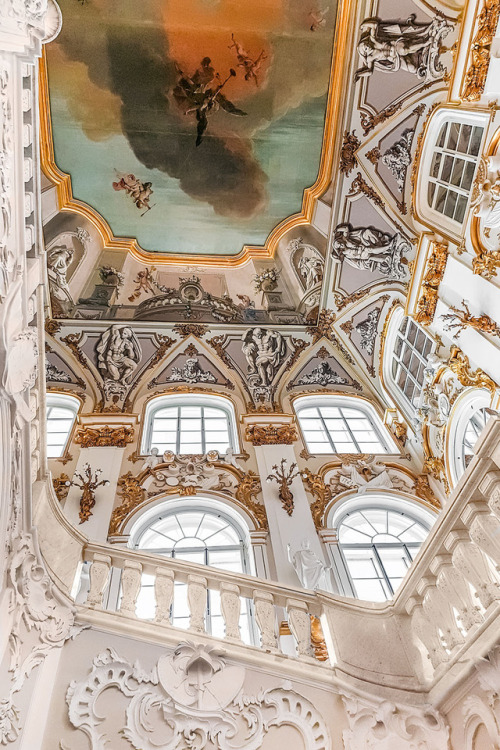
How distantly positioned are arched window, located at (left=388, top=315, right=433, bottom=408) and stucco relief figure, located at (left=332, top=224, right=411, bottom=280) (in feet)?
3.79

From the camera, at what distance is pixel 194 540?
859 centimetres

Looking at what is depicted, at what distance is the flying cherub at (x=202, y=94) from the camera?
38.8 feet

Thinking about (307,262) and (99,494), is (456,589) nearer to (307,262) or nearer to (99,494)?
(99,494)

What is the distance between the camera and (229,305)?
13781 millimetres

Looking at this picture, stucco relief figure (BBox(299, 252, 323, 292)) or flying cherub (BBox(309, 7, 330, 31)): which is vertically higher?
flying cherub (BBox(309, 7, 330, 31))

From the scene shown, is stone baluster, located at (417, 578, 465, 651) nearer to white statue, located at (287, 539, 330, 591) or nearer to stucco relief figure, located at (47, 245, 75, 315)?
white statue, located at (287, 539, 330, 591)

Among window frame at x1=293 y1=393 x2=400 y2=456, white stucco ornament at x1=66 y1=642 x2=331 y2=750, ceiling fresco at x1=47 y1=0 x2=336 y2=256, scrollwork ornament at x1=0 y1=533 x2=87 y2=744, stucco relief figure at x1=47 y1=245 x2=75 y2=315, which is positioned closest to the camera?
white stucco ornament at x1=66 y1=642 x2=331 y2=750

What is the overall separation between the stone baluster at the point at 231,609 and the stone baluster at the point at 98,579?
3.70 feet

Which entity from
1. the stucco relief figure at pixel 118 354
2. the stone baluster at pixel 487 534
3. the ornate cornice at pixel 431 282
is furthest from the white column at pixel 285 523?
the stucco relief figure at pixel 118 354

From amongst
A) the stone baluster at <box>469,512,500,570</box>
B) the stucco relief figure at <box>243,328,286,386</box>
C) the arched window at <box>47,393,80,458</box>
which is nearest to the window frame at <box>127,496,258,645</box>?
the arched window at <box>47,393,80,458</box>

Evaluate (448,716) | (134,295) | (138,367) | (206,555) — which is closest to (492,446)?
(448,716)

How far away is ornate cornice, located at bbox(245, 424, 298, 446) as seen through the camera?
10844 mm

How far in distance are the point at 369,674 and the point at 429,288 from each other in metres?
7.14

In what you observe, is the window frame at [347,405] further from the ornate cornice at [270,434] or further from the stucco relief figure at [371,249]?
the stucco relief figure at [371,249]
